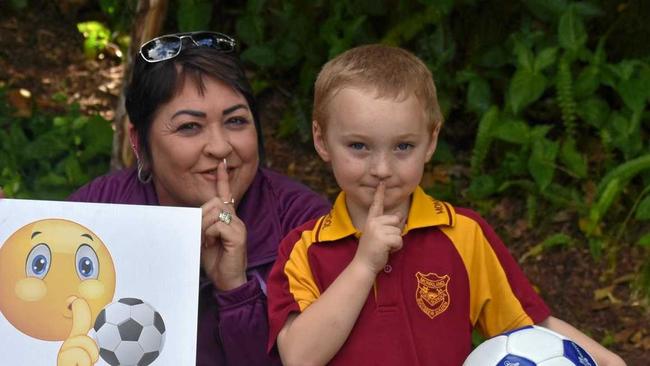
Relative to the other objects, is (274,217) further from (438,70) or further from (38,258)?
(438,70)

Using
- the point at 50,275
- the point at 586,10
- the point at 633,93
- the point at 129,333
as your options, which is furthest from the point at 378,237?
the point at 586,10

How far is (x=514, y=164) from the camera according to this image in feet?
21.0

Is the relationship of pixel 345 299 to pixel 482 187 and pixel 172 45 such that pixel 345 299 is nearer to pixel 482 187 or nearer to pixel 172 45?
pixel 172 45

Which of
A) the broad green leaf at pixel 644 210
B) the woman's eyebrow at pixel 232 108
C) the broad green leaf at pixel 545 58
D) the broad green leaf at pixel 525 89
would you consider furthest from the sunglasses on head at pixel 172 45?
the broad green leaf at pixel 644 210

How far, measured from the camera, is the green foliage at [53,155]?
6.27m

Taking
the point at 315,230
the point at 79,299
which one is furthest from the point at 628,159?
the point at 79,299

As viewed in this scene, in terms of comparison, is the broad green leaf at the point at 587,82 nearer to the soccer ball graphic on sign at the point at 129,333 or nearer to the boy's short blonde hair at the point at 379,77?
the boy's short blonde hair at the point at 379,77

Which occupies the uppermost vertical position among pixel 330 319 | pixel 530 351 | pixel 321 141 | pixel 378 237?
pixel 321 141

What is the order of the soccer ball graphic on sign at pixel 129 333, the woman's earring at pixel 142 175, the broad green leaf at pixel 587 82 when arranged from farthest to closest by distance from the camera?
1. the broad green leaf at pixel 587 82
2. the woman's earring at pixel 142 175
3. the soccer ball graphic on sign at pixel 129 333

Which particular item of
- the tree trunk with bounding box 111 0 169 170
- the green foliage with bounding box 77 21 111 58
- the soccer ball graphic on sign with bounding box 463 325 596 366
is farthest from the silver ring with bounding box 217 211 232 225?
the green foliage with bounding box 77 21 111 58

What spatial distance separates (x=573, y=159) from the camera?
634 centimetres

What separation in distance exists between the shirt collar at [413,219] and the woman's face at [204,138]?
1.91ft

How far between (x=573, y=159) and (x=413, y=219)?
313cm

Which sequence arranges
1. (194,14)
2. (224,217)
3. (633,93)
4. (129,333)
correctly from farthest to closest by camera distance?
(194,14) → (633,93) → (224,217) → (129,333)
